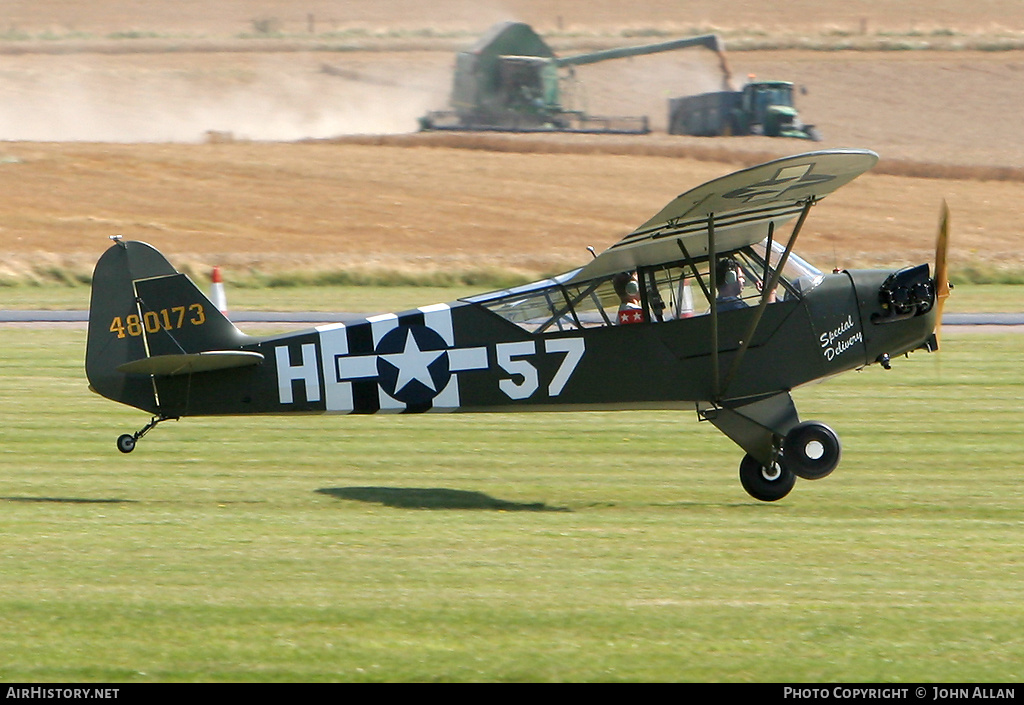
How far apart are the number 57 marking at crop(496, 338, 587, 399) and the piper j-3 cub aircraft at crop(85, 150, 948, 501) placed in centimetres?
1

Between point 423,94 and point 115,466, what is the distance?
174 feet

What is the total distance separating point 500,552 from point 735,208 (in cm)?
324

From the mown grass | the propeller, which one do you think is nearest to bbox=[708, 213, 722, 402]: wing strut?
the mown grass

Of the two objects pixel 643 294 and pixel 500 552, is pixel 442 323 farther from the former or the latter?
pixel 500 552

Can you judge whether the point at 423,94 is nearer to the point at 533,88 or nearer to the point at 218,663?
the point at 533,88

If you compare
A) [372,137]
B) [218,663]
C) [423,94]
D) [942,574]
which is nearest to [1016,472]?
[942,574]

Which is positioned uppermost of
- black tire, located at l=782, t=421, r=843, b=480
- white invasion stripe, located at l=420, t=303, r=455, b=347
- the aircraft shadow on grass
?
white invasion stripe, located at l=420, t=303, r=455, b=347

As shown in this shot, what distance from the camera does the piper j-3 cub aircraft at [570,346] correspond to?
1038 centimetres

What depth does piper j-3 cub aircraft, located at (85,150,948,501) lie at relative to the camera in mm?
10375

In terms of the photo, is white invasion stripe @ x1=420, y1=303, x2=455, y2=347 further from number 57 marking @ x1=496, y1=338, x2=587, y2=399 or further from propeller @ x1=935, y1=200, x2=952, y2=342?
propeller @ x1=935, y1=200, x2=952, y2=342

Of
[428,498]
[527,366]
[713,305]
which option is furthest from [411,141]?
[713,305]

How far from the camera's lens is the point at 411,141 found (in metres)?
49.5

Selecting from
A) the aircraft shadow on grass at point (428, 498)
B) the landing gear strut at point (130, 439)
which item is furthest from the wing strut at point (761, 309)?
the landing gear strut at point (130, 439)

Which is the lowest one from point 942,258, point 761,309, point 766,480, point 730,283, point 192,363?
point 766,480
